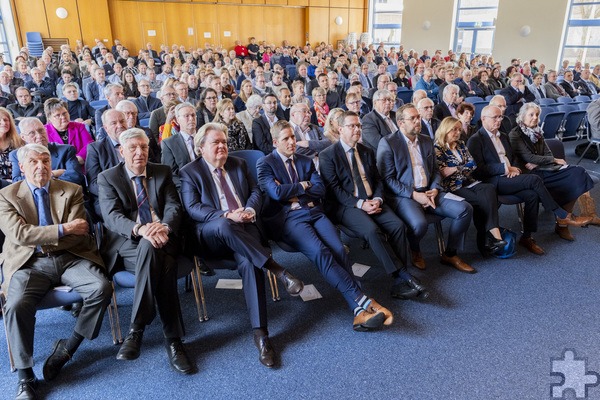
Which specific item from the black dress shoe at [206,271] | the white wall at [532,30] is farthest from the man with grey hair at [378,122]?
the white wall at [532,30]

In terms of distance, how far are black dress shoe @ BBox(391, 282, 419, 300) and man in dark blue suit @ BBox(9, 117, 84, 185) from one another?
2.65 m

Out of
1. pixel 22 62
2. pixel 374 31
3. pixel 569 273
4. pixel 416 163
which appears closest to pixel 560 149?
pixel 569 273

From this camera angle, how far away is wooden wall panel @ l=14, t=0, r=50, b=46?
1311 cm

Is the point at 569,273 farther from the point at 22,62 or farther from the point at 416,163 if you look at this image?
the point at 22,62

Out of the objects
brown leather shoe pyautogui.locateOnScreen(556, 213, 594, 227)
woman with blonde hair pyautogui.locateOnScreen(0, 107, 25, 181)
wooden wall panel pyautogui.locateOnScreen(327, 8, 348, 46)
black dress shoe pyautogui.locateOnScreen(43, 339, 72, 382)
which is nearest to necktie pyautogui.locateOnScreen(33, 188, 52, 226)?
black dress shoe pyautogui.locateOnScreen(43, 339, 72, 382)

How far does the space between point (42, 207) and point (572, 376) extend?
3.22m

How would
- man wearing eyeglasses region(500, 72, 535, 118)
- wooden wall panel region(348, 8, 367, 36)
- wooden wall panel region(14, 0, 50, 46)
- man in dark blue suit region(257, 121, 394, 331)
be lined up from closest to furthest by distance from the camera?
man in dark blue suit region(257, 121, 394, 331) → man wearing eyeglasses region(500, 72, 535, 118) → wooden wall panel region(14, 0, 50, 46) → wooden wall panel region(348, 8, 367, 36)

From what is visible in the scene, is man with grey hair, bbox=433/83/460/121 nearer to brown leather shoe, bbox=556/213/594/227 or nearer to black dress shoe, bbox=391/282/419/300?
brown leather shoe, bbox=556/213/594/227

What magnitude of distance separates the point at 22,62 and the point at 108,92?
549 cm

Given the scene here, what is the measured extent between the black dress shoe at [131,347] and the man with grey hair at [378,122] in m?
3.07

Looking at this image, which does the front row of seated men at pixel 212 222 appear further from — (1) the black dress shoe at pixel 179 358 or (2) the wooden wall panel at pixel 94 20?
(2) the wooden wall panel at pixel 94 20

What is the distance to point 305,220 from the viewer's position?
10.3ft

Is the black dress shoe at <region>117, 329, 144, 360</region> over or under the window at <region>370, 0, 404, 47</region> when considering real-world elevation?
under

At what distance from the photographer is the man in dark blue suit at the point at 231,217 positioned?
2.65m
